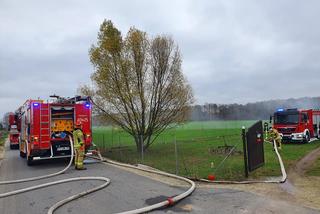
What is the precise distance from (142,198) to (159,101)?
473 inches

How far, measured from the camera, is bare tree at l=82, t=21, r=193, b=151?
19047 millimetres

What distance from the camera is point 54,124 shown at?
14.6 m

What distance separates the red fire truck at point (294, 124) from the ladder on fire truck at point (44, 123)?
16540 mm

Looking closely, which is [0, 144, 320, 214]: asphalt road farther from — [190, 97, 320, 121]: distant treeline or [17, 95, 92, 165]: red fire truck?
[190, 97, 320, 121]: distant treeline

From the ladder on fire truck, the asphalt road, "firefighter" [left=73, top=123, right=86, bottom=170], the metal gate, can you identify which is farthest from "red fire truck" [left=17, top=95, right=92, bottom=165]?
the metal gate

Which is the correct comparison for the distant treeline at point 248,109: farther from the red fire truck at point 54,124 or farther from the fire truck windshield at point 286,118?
the red fire truck at point 54,124

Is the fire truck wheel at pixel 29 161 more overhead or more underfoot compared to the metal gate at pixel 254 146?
more underfoot

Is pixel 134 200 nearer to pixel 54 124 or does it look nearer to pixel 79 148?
pixel 79 148

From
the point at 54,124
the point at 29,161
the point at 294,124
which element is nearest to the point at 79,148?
the point at 54,124

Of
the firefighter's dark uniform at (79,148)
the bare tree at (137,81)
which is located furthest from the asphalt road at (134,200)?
the bare tree at (137,81)

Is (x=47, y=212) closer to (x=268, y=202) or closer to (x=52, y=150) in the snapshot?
(x=268, y=202)

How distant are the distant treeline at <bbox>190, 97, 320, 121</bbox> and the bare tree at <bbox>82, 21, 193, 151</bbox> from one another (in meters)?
23.2

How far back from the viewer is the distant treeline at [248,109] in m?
40.5

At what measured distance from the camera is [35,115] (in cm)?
1385
